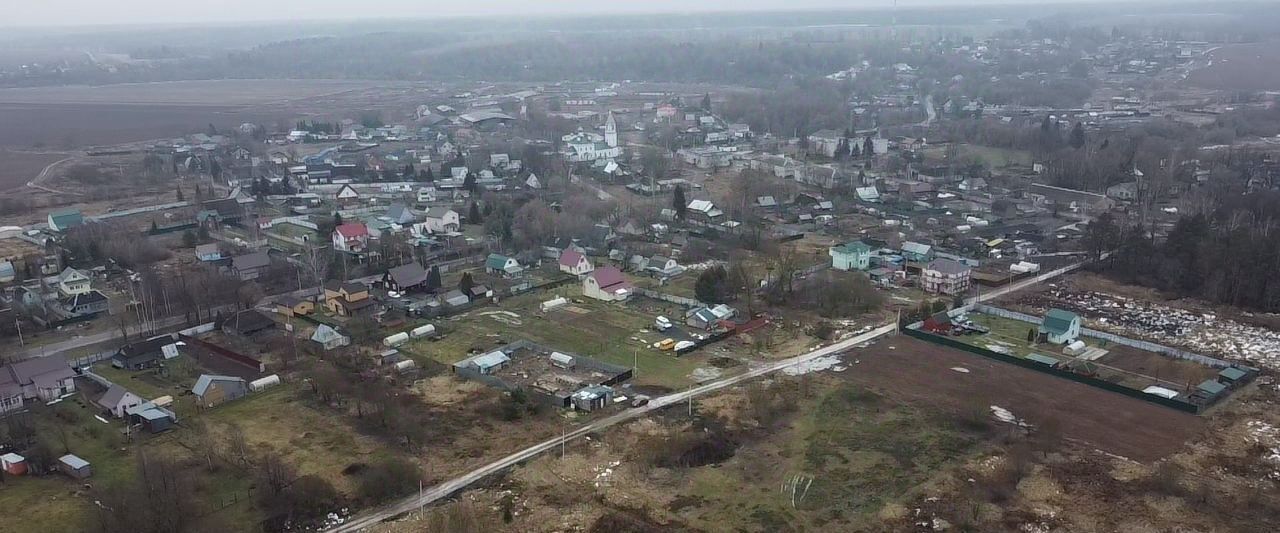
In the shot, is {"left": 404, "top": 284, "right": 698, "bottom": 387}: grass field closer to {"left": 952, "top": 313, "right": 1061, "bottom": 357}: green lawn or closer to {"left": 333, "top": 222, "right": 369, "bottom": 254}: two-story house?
{"left": 952, "top": 313, "right": 1061, "bottom": 357}: green lawn

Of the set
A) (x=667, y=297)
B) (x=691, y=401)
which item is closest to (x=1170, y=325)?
(x=667, y=297)

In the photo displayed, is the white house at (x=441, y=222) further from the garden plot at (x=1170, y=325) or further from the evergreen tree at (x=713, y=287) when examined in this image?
the garden plot at (x=1170, y=325)

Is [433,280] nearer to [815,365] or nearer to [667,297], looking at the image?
[667,297]

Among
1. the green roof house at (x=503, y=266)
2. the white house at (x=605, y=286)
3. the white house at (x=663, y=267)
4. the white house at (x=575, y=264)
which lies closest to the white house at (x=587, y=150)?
the green roof house at (x=503, y=266)

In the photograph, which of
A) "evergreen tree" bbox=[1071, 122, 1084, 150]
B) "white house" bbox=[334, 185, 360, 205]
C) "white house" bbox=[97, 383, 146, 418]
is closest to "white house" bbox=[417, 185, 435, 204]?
"white house" bbox=[334, 185, 360, 205]

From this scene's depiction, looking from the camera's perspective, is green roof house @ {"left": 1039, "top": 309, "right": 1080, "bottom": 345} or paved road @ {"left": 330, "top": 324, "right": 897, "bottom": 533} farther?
green roof house @ {"left": 1039, "top": 309, "right": 1080, "bottom": 345}

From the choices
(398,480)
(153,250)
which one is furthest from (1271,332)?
(153,250)
